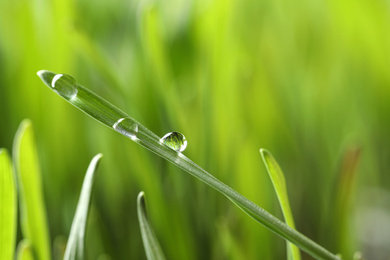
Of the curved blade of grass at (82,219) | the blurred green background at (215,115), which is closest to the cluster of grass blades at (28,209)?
the curved blade of grass at (82,219)

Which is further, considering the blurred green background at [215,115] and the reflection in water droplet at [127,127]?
the blurred green background at [215,115]

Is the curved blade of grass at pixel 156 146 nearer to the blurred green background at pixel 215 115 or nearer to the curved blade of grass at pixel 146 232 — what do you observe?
the curved blade of grass at pixel 146 232

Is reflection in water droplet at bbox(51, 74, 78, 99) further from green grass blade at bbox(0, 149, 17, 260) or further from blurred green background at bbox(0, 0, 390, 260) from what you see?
blurred green background at bbox(0, 0, 390, 260)

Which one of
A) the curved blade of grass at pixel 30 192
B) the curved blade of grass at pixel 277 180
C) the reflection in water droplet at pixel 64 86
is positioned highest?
the reflection in water droplet at pixel 64 86

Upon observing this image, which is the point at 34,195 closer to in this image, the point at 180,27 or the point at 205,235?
the point at 205,235

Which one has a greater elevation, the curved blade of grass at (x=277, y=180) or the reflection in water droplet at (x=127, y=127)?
the reflection in water droplet at (x=127, y=127)

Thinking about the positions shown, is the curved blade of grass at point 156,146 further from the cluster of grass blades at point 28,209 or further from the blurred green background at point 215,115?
the blurred green background at point 215,115
